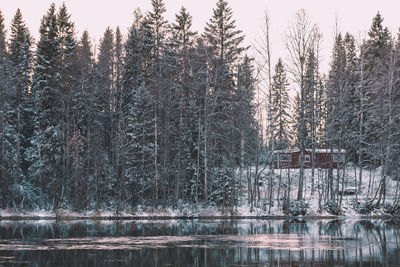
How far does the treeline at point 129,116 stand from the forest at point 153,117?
0.38 feet

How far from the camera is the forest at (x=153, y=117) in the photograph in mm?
40719

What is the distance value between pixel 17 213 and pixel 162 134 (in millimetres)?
13756

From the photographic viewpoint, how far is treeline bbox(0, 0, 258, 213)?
41.1 m

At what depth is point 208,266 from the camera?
16.3m

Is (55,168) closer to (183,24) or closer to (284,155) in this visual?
(183,24)

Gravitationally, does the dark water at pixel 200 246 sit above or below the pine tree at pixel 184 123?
below

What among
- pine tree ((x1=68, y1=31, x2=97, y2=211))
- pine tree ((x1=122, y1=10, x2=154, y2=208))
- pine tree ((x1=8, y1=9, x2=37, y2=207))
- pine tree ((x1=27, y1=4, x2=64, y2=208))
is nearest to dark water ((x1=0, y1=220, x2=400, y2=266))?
pine tree ((x1=68, y1=31, x2=97, y2=211))

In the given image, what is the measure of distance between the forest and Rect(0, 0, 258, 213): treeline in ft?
0.38

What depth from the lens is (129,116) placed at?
1698 inches

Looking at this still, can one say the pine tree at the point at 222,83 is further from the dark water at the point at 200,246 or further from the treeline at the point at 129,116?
the dark water at the point at 200,246

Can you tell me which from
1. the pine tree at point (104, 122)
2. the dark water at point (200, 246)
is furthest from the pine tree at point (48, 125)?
the dark water at point (200, 246)

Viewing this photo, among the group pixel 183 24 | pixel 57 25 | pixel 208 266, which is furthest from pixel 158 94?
pixel 208 266

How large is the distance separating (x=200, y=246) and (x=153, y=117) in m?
23.5

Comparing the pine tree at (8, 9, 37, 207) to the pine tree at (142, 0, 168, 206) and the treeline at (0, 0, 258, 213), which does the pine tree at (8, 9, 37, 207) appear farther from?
the pine tree at (142, 0, 168, 206)
